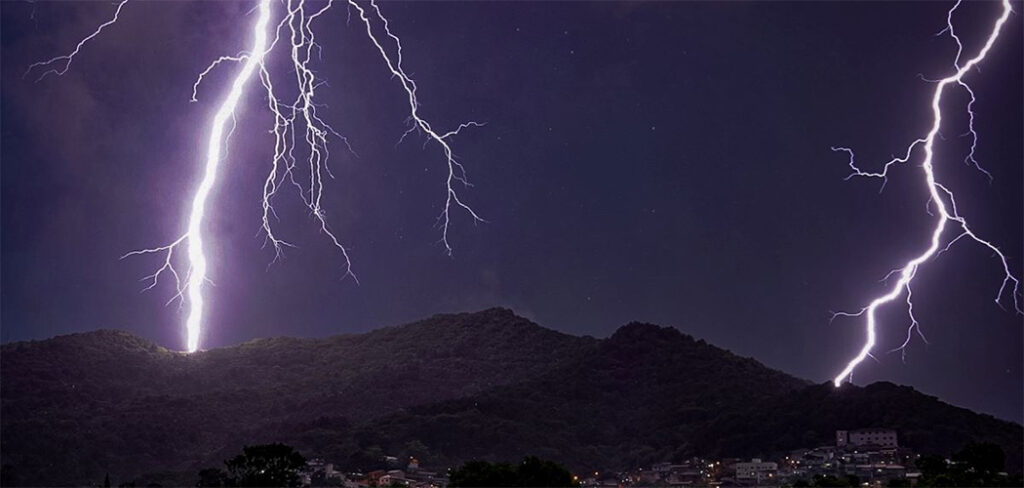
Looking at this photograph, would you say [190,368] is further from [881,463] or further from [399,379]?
[881,463]

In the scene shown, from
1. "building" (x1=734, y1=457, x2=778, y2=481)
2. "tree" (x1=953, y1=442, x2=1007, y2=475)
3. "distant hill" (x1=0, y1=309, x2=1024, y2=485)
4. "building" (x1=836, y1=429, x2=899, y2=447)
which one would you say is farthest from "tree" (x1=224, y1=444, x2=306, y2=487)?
"building" (x1=836, y1=429, x2=899, y2=447)

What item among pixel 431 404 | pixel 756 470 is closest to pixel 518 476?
pixel 756 470

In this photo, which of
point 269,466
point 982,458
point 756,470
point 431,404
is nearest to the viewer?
point 269,466

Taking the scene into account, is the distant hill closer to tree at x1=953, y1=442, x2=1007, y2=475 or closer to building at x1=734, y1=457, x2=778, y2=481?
building at x1=734, y1=457, x2=778, y2=481

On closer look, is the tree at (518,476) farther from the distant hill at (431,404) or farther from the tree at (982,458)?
the distant hill at (431,404)

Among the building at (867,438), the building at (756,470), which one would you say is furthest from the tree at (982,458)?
the building at (867,438)

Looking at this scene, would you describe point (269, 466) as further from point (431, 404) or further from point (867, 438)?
point (431, 404)
